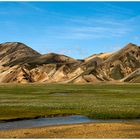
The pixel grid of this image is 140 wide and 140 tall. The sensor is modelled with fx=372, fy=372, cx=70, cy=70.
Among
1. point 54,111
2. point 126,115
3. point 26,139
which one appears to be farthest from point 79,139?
point 54,111

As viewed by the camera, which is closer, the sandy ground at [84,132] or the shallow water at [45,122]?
the sandy ground at [84,132]

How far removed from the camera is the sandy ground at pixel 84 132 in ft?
100

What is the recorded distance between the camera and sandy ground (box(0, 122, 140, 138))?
3055 centimetres

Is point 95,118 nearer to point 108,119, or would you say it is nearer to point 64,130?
point 108,119

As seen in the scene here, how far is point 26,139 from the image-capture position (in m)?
28.5

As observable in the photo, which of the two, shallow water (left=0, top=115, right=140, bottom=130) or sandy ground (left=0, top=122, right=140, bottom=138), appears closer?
sandy ground (left=0, top=122, right=140, bottom=138)

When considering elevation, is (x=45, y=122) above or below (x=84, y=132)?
below

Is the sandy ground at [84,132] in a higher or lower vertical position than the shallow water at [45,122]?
higher

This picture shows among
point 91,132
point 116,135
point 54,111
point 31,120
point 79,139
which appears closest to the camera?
point 79,139

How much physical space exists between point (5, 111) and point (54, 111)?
6916 mm

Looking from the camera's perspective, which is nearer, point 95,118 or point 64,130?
point 64,130

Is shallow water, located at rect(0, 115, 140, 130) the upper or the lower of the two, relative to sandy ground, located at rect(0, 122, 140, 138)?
lower

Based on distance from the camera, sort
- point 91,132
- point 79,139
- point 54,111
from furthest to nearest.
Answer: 1. point 54,111
2. point 91,132
3. point 79,139

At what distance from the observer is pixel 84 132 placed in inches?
1291
